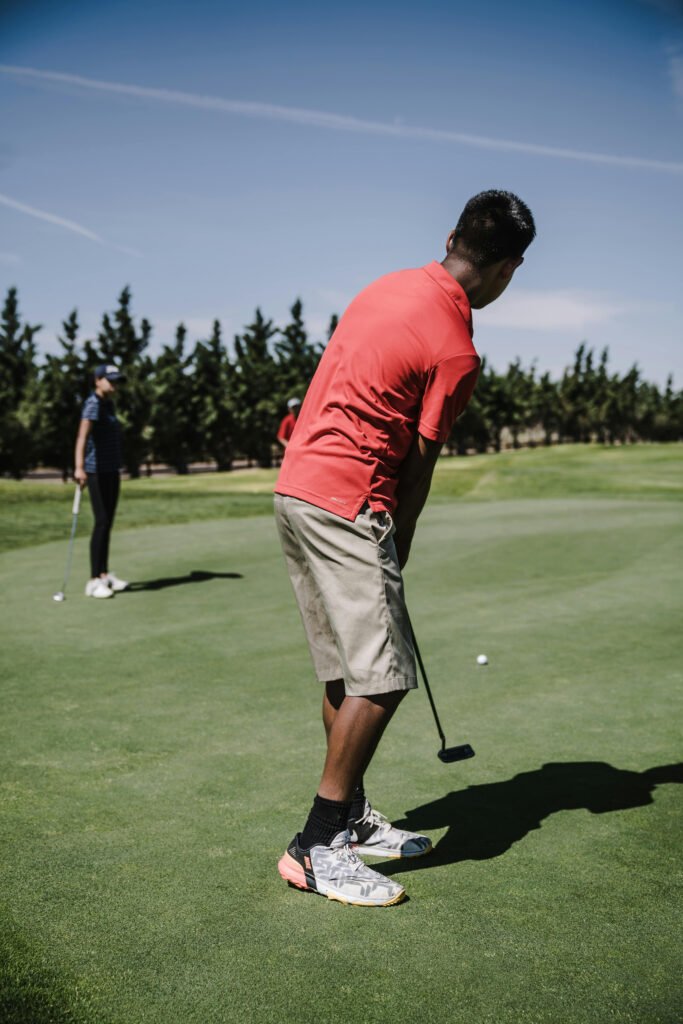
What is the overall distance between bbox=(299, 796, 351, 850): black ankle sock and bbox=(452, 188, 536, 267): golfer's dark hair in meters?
1.89

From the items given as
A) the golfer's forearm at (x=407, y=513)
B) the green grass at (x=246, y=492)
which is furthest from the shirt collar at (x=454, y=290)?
the green grass at (x=246, y=492)

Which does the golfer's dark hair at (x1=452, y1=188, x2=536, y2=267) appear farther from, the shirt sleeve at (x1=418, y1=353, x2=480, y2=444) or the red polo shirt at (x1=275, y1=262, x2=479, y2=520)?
the shirt sleeve at (x1=418, y1=353, x2=480, y2=444)

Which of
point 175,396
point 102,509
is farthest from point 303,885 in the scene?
point 175,396

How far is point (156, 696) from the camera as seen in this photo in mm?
5262

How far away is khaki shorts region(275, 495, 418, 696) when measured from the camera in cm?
305

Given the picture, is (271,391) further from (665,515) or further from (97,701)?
(97,701)

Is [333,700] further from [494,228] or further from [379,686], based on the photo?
[494,228]

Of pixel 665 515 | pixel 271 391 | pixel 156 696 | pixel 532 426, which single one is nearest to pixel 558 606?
pixel 156 696

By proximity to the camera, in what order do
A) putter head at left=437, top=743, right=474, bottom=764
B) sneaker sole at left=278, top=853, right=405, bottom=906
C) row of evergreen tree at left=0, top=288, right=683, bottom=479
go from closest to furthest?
sneaker sole at left=278, top=853, right=405, bottom=906 < putter head at left=437, top=743, right=474, bottom=764 < row of evergreen tree at left=0, top=288, right=683, bottom=479

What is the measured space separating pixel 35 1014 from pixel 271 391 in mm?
61484

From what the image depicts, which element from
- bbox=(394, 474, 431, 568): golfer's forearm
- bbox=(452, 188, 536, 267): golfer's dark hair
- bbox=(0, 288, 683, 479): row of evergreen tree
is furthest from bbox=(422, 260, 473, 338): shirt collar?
bbox=(0, 288, 683, 479): row of evergreen tree

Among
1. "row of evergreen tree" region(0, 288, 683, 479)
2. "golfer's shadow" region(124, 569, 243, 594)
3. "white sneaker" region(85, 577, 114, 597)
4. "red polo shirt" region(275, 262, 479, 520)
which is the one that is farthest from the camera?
"row of evergreen tree" region(0, 288, 683, 479)

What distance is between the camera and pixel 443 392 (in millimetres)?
2994

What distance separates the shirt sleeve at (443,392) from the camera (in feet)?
9.81
